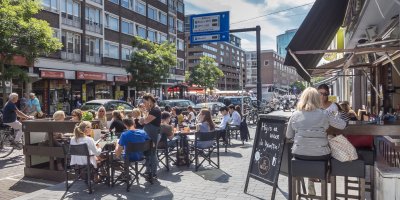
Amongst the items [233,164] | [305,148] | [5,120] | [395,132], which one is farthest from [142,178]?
[5,120]

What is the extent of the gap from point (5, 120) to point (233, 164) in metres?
7.29

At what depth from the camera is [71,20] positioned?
28844mm

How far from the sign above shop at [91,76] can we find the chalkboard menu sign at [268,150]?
24792 mm

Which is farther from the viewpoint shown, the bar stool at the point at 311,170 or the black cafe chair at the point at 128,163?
the black cafe chair at the point at 128,163

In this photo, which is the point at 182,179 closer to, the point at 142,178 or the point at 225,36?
the point at 142,178

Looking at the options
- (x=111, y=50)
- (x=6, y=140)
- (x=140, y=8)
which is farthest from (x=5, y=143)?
(x=140, y=8)

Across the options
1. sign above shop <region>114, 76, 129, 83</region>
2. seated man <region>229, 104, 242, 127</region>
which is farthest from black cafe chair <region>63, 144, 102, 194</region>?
sign above shop <region>114, 76, 129, 83</region>

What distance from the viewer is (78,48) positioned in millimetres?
29828

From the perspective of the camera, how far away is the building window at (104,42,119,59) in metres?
33.6

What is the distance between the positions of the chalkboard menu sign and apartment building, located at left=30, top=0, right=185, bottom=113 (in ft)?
72.3

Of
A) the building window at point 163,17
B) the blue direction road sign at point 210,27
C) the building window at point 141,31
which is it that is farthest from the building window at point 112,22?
the blue direction road sign at point 210,27

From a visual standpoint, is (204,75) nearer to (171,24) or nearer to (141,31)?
(171,24)

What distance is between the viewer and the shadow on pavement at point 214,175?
7.37 meters

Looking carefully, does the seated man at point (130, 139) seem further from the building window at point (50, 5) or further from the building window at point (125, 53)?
the building window at point (125, 53)
